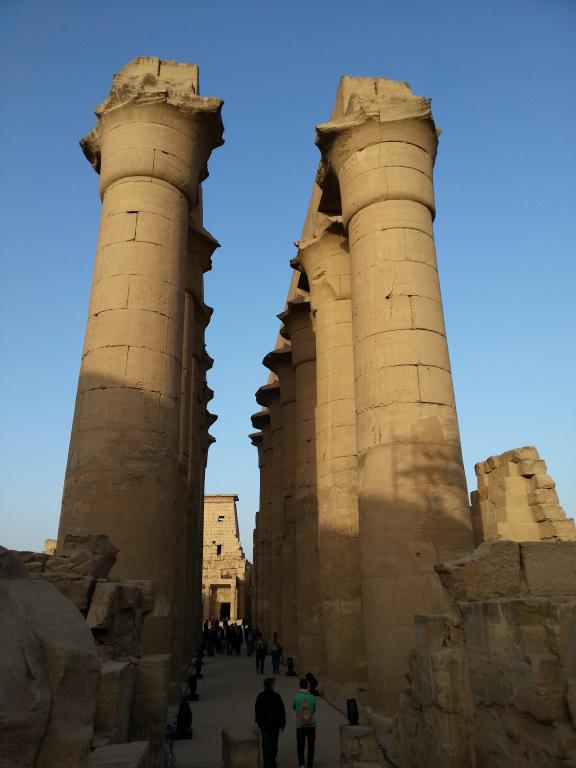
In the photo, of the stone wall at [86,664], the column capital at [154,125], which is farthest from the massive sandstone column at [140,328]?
the stone wall at [86,664]

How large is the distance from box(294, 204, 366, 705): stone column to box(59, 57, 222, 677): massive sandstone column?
320cm

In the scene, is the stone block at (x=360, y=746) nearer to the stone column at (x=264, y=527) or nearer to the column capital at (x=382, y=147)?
the column capital at (x=382, y=147)

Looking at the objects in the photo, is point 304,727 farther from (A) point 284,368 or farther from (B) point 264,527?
(B) point 264,527

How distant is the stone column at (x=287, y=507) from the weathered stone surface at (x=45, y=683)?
1588cm

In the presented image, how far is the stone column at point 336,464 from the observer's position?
11930 millimetres

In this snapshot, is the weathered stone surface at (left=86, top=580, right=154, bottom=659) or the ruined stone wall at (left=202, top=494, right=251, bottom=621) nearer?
the weathered stone surface at (left=86, top=580, right=154, bottom=659)

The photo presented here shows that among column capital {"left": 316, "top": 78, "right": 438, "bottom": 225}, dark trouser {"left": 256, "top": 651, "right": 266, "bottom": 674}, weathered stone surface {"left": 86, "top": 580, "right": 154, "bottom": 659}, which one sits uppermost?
column capital {"left": 316, "top": 78, "right": 438, "bottom": 225}

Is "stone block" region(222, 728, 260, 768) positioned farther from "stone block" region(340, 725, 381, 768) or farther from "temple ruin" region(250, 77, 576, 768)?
"temple ruin" region(250, 77, 576, 768)

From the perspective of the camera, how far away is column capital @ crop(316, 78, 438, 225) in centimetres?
1063

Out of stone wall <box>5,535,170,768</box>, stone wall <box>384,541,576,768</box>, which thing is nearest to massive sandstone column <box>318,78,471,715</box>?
stone wall <box>384,541,576,768</box>

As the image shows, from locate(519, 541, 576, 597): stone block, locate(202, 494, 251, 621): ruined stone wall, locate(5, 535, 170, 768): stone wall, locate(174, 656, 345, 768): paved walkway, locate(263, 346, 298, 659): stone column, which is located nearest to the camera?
locate(5, 535, 170, 768): stone wall

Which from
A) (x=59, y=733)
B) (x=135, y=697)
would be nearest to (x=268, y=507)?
(x=135, y=697)

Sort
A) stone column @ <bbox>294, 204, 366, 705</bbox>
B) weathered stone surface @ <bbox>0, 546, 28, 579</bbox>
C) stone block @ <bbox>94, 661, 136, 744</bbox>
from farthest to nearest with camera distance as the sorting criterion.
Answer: stone column @ <bbox>294, 204, 366, 705</bbox> → stone block @ <bbox>94, 661, 136, 744</bbox> → weathered stone surface @ <bbox>0, 546, 28, 579</bbox>

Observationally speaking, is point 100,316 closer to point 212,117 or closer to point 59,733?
point 212,117
